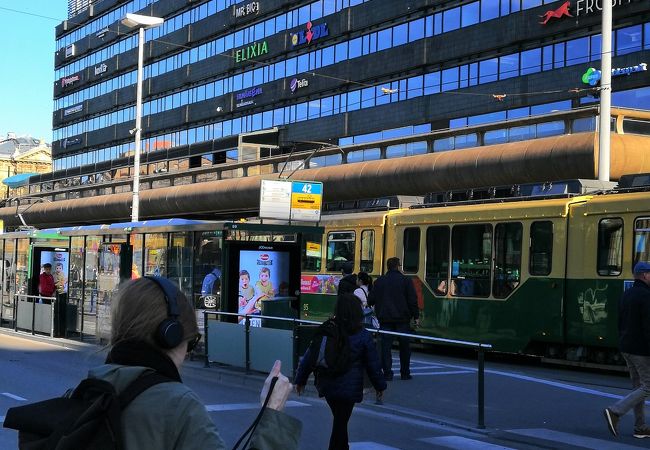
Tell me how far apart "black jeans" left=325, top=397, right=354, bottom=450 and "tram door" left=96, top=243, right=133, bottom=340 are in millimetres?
11887

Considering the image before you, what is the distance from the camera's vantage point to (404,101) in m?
44.1

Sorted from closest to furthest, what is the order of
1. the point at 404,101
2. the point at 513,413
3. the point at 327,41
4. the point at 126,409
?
the point at 126,409 → the point at 513,413 → the point at 404,101 → the point at 327,41

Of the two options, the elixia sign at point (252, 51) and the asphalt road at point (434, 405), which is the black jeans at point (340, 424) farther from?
the elixia sign at point (252, 51)

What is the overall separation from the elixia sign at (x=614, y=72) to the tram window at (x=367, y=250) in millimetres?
15751

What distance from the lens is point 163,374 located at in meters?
2.40

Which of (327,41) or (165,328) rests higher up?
(327,41)

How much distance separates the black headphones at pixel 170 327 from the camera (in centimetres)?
243

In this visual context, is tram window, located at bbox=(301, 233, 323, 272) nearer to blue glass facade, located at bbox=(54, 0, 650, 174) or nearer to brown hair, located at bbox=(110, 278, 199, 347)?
blue glass facade, located at bbox=(54, 0, 650, 174)

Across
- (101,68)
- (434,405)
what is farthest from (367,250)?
(101,68)

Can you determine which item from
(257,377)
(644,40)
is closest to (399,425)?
(257,377)

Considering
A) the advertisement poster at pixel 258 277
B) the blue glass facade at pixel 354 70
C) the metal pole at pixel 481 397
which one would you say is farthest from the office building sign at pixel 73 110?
the metal pole at pixel 481 397

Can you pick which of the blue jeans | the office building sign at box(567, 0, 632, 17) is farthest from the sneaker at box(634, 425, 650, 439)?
the office building sign at box(567, 0, 632, 17)

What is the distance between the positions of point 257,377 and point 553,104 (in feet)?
85.2

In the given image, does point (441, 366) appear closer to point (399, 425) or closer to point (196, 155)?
point (399, 425)
